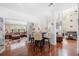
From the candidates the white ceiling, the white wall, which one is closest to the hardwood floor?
the white wall

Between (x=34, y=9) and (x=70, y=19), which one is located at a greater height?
(x=34, y=9)

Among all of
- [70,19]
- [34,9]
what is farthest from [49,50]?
[34,9]

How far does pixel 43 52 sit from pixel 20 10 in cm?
107

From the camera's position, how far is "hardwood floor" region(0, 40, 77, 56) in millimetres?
2334

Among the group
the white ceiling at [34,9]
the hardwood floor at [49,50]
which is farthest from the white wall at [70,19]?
the hardwood floor at [49,50]

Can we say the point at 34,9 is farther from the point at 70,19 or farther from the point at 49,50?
the point at 49,50

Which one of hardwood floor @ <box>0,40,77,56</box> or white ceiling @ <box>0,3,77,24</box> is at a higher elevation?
white ceiling @ <box>0,3,77,24</box>

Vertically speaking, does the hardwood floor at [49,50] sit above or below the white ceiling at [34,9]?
below

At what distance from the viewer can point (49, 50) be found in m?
2.37

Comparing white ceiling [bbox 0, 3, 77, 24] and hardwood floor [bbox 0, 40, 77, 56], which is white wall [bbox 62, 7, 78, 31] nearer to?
white ceiling [bbox 0, 3, 77, 24]

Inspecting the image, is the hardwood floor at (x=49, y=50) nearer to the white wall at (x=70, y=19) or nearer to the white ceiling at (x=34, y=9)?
the white wall at (x=70, y=19)

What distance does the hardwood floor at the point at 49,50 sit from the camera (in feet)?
7.66

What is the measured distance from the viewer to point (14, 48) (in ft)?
7.65

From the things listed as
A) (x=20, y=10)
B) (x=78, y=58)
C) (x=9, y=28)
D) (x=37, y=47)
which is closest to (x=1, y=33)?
(x=9, y=28)
